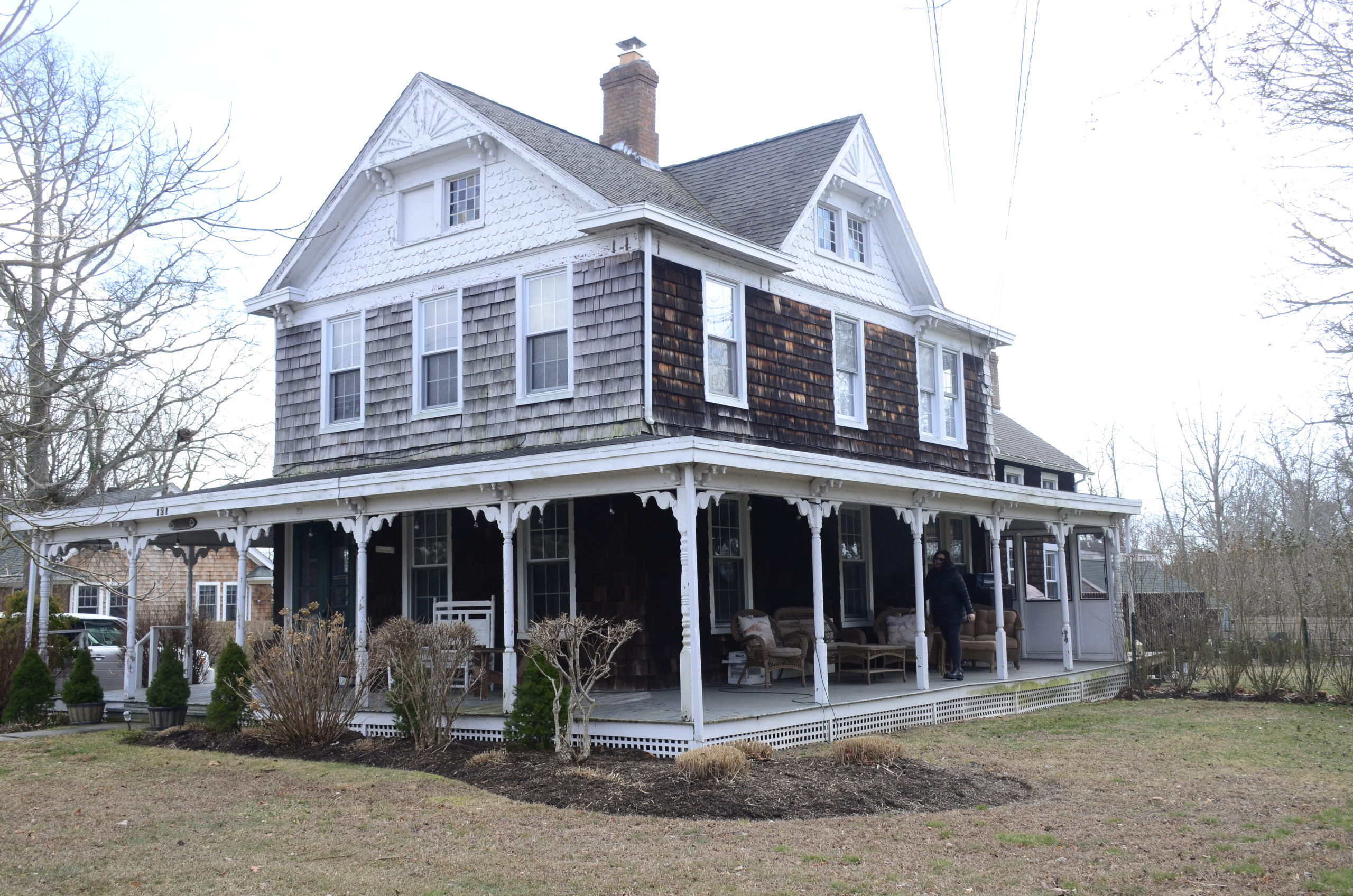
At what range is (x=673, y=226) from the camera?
1344 cm

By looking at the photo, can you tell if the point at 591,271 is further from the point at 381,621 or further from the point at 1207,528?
the point at 1207,528

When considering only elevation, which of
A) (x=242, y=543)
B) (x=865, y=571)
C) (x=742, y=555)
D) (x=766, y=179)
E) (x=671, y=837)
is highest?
(x=766, y=179)

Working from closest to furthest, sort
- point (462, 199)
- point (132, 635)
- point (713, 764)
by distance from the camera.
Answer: point (713, 764) < point (132, 635) < point (462, 199)

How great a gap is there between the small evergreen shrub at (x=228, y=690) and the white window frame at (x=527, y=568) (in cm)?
319

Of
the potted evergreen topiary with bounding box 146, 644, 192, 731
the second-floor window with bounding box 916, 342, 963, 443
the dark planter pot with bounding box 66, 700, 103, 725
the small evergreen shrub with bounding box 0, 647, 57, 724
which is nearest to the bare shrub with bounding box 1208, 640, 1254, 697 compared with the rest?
the second-floor window with bounding box 916, 342, 963, 443

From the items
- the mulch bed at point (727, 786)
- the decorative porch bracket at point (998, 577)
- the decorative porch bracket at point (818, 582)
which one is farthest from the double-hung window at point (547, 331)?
the decorative porch bracket at point (998, 577)

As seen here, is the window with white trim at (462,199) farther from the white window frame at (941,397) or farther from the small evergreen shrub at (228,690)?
the white window frame at (941,397)

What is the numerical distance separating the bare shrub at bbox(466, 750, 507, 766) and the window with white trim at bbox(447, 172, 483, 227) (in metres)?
7.77

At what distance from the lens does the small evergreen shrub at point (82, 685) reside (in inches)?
599

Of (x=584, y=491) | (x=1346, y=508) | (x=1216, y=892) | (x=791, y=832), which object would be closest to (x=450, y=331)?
(x=584, y=491)

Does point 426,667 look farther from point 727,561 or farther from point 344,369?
point 344,369

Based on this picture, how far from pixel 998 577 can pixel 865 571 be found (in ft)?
9.78

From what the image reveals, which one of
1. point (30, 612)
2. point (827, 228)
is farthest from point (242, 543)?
point (827, 228)

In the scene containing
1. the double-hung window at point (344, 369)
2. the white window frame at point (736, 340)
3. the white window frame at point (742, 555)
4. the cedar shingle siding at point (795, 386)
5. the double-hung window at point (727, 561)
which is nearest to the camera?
the cedar shingle siding at point (795, 386)
